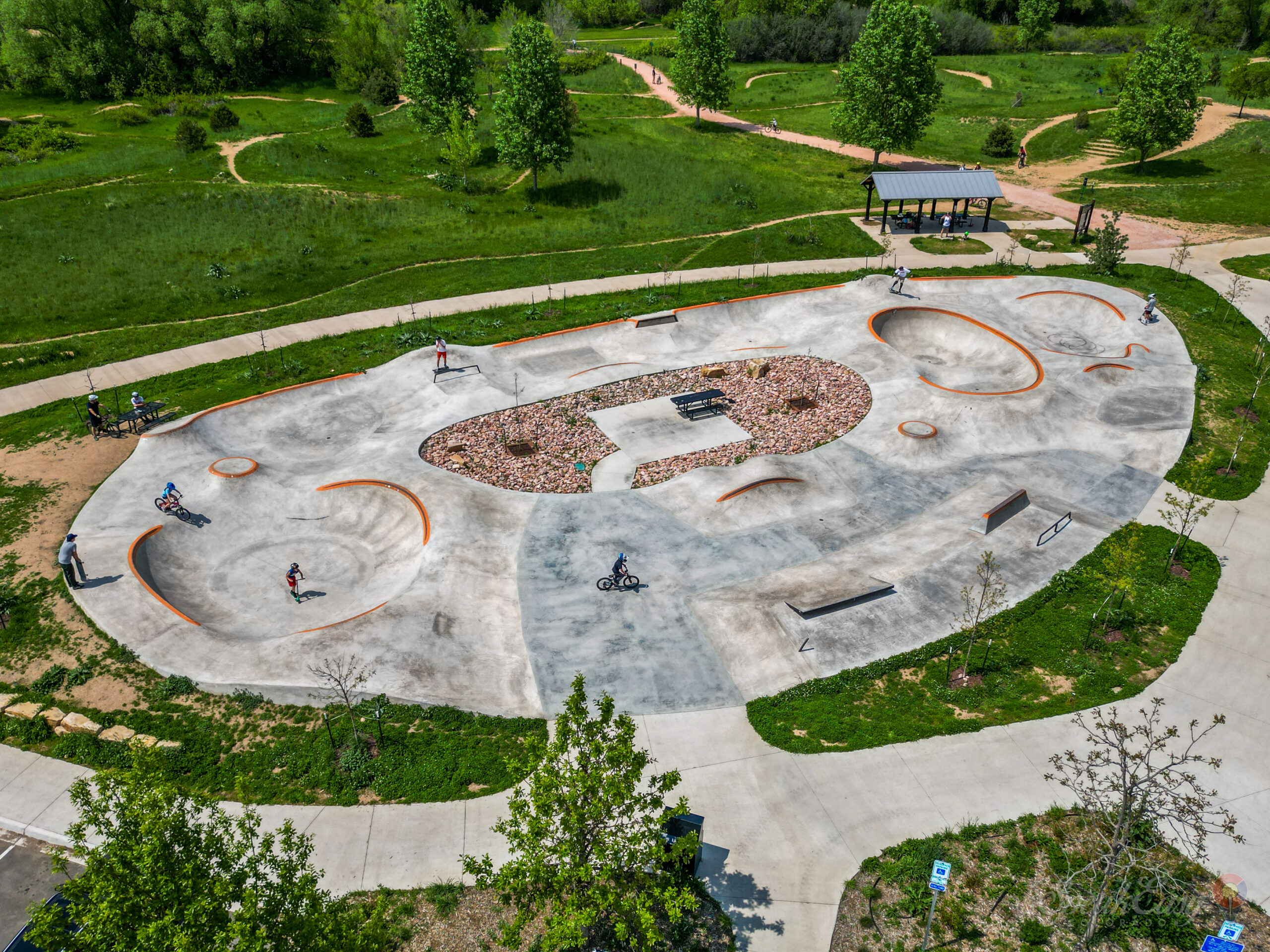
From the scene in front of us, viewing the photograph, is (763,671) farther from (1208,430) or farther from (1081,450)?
(1208,430)

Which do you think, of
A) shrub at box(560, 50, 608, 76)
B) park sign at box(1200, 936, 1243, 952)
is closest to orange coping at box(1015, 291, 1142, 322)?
park sign at box(1200, 936, 1243, 952)

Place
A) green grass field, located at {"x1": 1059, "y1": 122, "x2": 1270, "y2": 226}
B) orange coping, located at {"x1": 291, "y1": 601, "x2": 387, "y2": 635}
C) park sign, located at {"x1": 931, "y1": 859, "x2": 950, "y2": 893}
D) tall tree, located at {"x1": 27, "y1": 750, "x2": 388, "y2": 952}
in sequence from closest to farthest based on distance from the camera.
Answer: tall tree, located at {"x1": 27, "y1": 750, "x2": 388, "y2": 952}, park sign, located at {"x1": 931, "y1": 859, "x2": 950, "y2": 893}, orange coping, located at {"x1": 291, "y1": 601, "x2": 387, "y2": 635}, green grass field, located at {"x1": 1059, "y1": 122, "x2": 1270, "y2": 226}

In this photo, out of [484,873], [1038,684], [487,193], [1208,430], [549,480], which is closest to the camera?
[484,873]

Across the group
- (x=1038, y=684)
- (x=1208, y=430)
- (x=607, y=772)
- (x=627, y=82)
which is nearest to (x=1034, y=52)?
(x=627, y=82)

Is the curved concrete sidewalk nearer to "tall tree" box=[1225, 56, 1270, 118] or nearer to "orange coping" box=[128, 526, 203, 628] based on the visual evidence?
"orange coping" box=[128, 526, 203, 628]

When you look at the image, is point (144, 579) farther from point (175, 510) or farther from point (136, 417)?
point (136, 417)

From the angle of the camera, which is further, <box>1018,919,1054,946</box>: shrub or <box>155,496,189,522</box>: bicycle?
<box>155,496,189,522</box>: bicycle

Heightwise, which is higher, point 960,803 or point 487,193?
point 487,193

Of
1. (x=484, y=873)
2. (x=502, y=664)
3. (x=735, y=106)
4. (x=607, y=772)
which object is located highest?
(x=735, y=106)
